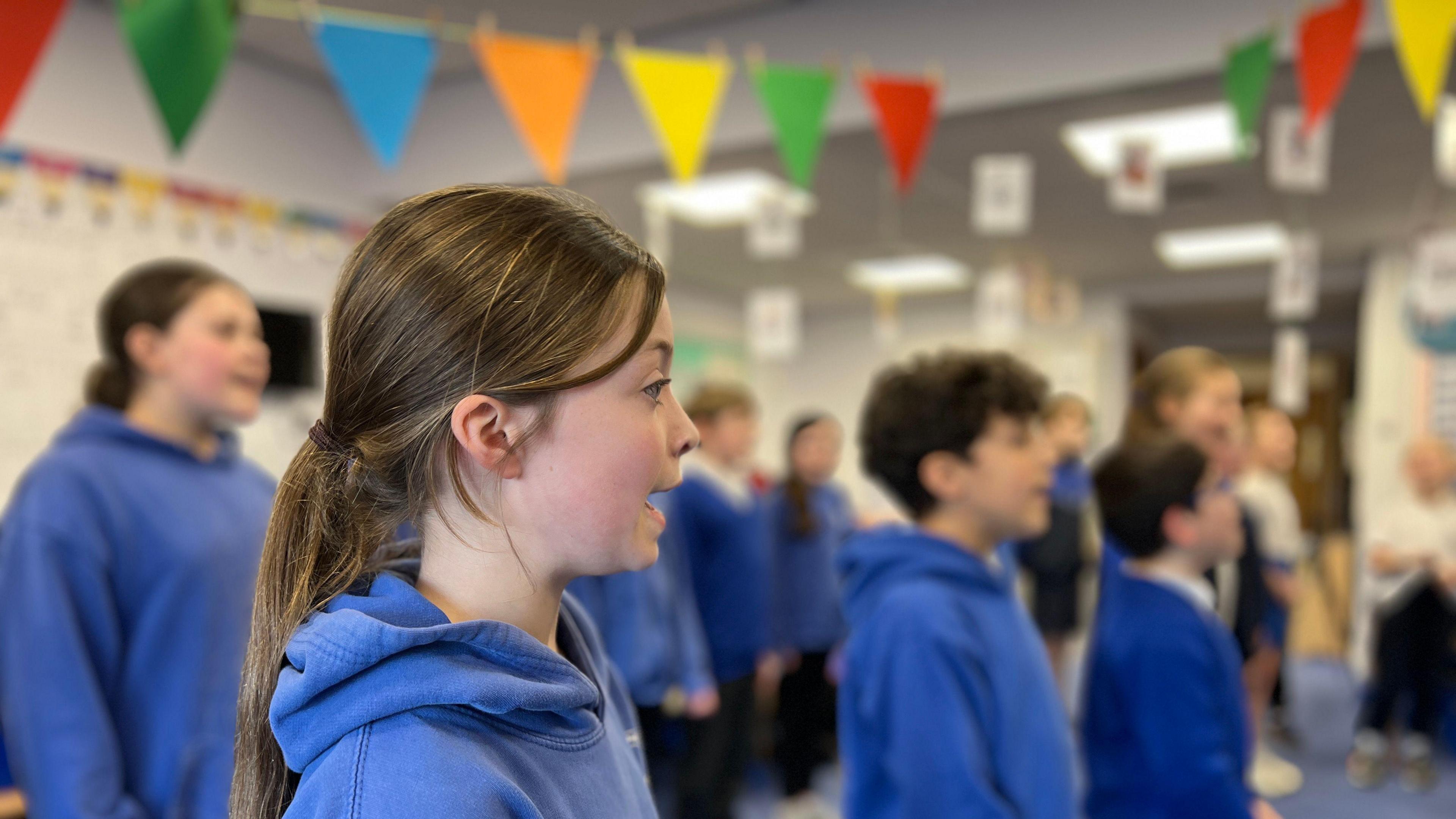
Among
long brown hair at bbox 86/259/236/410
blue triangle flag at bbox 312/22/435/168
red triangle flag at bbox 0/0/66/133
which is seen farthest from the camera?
blue triangle flag at bbox 312/22/435/168

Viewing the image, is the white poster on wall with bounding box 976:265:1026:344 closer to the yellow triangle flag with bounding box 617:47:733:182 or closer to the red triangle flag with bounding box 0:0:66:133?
the yellow triangle flag with bounding box 617:47:733:182

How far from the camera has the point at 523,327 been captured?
667mm

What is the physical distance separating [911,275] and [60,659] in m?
6.18

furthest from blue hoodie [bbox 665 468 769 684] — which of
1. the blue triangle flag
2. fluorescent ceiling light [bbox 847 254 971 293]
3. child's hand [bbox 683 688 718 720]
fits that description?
fluorescent ceiling light [bbox 847 254 971 293]

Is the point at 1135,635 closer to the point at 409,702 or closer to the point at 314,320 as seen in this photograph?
the point at 409,702

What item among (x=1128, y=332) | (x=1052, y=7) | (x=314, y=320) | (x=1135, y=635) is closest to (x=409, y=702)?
(x=1135, y=635)

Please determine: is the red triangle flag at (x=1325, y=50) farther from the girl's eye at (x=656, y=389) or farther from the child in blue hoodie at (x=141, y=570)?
the child in blue hoodie at (x=141, y=570)

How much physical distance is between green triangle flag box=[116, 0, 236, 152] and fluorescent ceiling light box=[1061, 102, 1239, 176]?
276cm

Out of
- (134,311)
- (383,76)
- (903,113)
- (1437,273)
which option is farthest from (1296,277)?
(134,311)

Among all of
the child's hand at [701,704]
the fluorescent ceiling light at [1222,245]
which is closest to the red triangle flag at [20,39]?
the child's hand at [701,704]

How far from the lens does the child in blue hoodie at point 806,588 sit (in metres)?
3.57

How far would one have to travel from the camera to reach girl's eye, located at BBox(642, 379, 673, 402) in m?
0.72

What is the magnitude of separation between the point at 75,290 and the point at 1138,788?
3712 millimetres

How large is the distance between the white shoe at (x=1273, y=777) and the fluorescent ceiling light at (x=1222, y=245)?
301 centimetres
